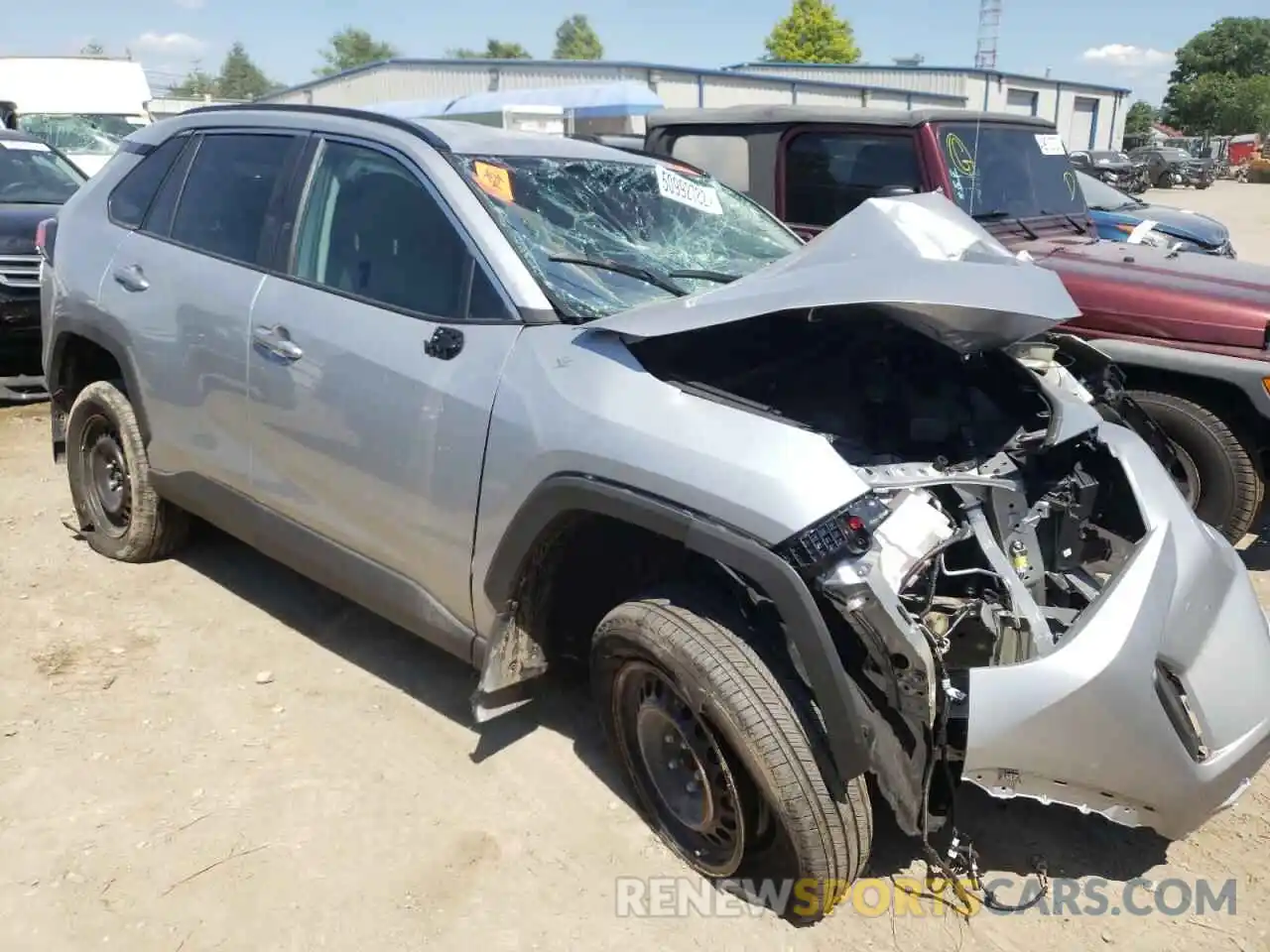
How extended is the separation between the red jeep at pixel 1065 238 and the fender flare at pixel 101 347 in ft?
10.3

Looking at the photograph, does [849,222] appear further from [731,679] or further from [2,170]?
[2,170]

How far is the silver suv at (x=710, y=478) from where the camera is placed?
2.27m

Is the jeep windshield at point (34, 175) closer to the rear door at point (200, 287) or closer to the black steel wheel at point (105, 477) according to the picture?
the black steel wheel at point (105, 477)

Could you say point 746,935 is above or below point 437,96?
below

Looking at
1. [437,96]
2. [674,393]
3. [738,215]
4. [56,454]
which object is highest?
[437,96]

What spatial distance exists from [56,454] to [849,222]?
375 cm

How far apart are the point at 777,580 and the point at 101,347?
337 cm

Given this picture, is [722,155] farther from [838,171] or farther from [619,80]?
[619,80]

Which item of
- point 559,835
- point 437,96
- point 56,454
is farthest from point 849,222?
point 437,96

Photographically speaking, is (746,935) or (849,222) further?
(849,222)

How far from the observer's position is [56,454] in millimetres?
4652

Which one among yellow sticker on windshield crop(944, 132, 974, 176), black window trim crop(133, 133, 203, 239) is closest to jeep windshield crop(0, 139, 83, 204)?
black window trim crop(133, 133, 203, 239)

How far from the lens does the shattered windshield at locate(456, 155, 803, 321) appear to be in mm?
2953

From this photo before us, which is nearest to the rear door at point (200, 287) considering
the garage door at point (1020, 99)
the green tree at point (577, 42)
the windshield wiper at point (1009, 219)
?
the windshield wiper at point (1009, 219)
